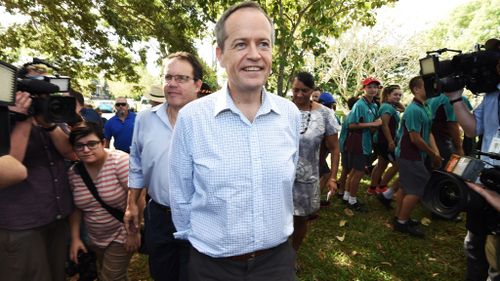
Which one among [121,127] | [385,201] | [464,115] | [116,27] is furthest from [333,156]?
[116,27]

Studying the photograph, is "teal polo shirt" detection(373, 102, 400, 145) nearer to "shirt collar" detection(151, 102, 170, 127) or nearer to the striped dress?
"shirt collar" detection(151, 102, 170, 127)

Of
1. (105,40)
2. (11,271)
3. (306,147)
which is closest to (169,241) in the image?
(11,271)

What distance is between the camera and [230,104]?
1.61 meters

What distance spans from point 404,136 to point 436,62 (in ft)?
6.39

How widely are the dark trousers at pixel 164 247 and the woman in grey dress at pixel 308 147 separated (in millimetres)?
1205

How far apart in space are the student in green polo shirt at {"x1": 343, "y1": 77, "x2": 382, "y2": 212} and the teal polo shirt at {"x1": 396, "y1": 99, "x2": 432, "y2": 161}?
0.94 meters

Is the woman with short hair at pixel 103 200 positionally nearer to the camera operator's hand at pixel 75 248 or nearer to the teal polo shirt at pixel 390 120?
the camera operator's hand at pixel 75 248

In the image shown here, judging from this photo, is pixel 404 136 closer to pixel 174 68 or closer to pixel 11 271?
pixel 174 68

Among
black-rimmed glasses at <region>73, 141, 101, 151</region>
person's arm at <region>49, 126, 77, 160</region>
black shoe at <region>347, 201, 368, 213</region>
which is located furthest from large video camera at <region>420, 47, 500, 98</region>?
black shoe at <region>347, 201, 368, 213</region>

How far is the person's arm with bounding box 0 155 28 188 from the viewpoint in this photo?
5.65 feet

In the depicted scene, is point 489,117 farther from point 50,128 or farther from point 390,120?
point 50,128

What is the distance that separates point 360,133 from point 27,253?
473 centimetres

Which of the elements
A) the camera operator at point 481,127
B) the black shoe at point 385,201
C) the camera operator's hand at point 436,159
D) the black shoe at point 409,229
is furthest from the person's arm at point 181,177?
the black shoe at point 385,201

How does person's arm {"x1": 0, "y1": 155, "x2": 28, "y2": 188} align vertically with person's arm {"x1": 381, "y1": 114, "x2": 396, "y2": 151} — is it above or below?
above
